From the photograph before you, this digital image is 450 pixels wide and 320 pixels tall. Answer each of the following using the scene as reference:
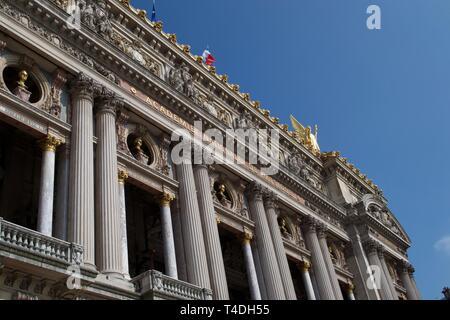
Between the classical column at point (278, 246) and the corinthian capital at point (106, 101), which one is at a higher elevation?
the corinthian capital at point (106, 101)

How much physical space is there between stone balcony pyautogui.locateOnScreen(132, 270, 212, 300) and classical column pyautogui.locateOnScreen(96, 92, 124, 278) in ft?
2.61

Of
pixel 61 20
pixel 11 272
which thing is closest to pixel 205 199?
pixel 61 20

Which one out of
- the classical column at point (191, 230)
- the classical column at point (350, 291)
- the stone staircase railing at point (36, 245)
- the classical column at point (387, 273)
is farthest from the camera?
the classical column at point (387, 273)

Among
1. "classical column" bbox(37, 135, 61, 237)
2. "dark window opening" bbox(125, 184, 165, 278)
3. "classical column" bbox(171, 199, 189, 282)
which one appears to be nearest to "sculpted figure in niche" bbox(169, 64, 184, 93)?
"dark window opening" bbox(125, 184, 165, 278)

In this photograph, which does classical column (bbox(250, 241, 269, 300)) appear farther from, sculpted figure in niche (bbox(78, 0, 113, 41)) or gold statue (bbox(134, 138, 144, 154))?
sculpted figure in niche (bbox(78, 0, 113, 41))

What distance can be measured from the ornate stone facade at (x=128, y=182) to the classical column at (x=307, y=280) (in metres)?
0.12

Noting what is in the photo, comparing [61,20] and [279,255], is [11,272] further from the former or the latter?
[279,255]

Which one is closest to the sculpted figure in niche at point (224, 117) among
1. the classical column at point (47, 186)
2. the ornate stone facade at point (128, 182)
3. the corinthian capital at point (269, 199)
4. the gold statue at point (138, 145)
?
the ornate stone facade at point (128, 182)

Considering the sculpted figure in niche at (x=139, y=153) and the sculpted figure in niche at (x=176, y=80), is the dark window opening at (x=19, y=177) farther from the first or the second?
the sculpted figure in niche at (x=176, y=80)

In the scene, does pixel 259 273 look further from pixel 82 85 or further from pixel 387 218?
pixel 387 218

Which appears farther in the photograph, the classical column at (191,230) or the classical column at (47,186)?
the classical column at (191,230)

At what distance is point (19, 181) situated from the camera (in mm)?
21594

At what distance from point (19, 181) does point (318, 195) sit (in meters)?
20.4

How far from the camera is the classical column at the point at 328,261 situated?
31812 millimetres
